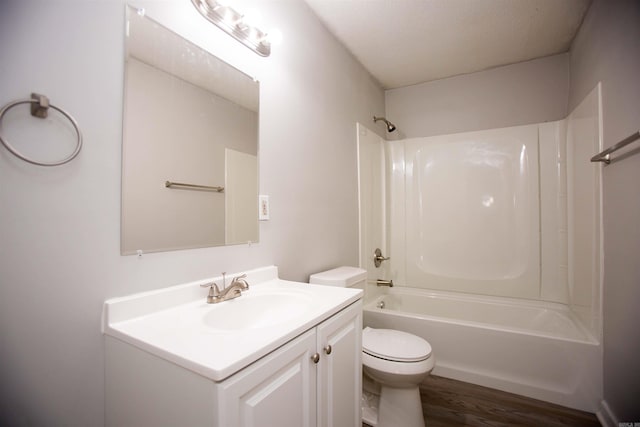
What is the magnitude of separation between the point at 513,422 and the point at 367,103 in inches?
99.2

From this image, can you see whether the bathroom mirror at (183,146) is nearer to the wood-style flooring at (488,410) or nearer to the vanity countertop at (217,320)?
the vanity countertop at (217,320)

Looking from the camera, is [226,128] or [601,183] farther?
[601,183]

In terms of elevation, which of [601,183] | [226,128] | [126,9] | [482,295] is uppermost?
[126,9]

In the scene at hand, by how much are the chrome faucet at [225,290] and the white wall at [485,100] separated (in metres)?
2.44

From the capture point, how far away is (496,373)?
6.08ft

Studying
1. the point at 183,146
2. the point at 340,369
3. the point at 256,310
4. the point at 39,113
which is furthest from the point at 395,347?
the point at 39,113

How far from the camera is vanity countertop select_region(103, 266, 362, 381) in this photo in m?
0.63

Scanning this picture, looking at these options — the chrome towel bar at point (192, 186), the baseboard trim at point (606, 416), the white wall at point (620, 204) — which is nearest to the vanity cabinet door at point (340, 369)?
the chrome towel bar at point (192, 186)

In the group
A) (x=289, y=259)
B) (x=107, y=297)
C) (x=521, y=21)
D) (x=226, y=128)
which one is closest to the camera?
(x=107, y=297)

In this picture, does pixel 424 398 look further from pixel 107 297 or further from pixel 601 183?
pixel 107 297

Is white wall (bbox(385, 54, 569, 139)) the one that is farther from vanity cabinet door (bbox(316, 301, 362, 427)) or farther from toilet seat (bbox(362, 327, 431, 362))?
vanity cabinet door (bbox(316, 301, 362, 427))

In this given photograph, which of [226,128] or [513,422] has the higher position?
[226,128]

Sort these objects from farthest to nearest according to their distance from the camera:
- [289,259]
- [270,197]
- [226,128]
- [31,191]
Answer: [289,259]
[270,197]
[226,128]
[31,191]

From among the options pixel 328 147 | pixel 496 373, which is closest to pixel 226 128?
pixel 328 147
